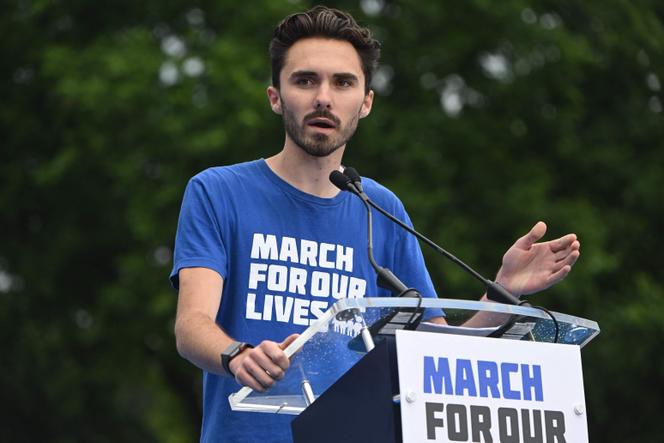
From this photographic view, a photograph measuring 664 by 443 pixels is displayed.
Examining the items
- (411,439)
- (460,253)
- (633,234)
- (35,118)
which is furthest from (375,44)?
(35,118)

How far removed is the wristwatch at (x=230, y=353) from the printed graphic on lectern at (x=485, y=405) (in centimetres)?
49

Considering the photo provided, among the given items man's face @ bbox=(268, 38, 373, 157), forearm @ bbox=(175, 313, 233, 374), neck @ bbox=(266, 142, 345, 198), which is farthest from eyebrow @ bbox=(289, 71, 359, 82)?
forearm @ bbox=(175, 313, 233, 374)

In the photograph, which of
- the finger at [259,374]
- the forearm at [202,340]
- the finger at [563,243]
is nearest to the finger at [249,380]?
the finger at [259,374]

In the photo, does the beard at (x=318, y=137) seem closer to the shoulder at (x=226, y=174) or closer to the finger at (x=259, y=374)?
the shoulder at (x=226, y=174)

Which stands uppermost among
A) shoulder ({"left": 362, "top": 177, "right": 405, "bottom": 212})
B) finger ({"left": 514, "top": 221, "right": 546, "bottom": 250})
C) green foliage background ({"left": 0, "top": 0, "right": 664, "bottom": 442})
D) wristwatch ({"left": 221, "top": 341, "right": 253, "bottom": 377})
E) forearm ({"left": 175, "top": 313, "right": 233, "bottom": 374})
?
green foliage background ({"left": 0, "top": 0, "right": 664, "bottom": 442})

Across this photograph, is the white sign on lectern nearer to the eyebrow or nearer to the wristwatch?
the wristwatch

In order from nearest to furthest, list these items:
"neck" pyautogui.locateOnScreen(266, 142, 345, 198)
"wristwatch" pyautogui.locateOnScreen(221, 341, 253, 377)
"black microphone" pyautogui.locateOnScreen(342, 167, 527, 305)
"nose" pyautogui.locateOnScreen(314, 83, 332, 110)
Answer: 1. "wristwatch" pyautogui.locateOnScreen(221, 341, 253, 377)
2. "black microphone" pyautogui.locateOnScreen(342, 167, 527, 305)
3. "nose" pyautogui.locateOnScreen(314, 83, 332, 110)
4. "neck" pyautogui.locateOnScreen(266, 142, 345, 198)

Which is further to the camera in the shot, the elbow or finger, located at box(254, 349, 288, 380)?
the elbow

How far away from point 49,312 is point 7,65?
3.26m

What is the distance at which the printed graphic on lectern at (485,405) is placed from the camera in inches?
117

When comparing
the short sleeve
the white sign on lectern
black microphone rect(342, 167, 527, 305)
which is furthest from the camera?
the short sleeve

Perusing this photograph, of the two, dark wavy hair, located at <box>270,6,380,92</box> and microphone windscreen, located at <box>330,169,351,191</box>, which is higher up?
dark wavy hair, located at <box>270,6,380,92</box>

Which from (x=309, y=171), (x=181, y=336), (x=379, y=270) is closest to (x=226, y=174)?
(x=309, y=171)

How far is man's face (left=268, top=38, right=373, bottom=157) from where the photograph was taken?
13.1 ft
